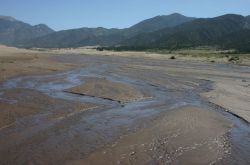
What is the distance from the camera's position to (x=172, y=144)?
1372cm

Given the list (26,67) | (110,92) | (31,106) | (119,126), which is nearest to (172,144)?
(119,126)

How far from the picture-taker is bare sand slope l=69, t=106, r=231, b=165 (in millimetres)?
11969

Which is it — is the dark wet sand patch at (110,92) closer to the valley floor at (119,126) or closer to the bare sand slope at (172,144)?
the valley floor at (119,126)

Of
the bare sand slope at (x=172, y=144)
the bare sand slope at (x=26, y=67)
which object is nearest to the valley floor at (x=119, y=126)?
the bare sand slope at (x=172, y=144)

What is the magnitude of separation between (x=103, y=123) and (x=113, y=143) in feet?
9.90

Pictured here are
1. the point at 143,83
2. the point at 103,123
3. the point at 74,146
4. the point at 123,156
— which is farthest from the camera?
the point at 143,83

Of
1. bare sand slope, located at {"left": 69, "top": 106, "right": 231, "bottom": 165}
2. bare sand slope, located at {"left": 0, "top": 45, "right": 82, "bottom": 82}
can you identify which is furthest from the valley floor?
bare sand slope, located at {"left": 0, "top": 45, "right": 82, "bottom": 82}

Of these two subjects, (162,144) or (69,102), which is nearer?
(162,144)

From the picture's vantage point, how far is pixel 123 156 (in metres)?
12.1

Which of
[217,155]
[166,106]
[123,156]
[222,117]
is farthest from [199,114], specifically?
[123,156]

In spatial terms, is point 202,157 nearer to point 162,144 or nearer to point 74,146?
point 162,144

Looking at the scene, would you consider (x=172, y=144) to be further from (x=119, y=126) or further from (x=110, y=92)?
(x=110, y=92)

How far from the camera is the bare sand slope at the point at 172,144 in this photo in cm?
1197

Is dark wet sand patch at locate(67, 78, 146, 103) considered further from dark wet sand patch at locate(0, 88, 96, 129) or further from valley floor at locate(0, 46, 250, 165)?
dark wet sand patch at locate(0, 88, 96, 129)
